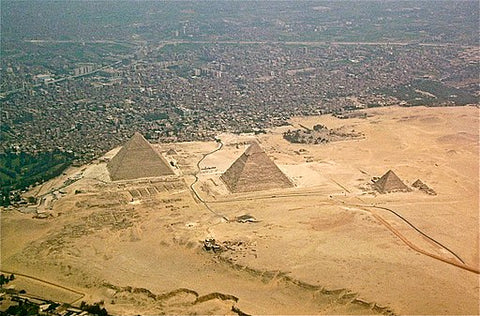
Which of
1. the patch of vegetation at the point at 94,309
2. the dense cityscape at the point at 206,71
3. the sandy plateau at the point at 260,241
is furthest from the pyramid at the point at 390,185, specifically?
the patch of vegetation at the point at 94,309

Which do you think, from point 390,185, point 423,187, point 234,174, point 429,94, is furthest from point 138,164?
point 429,94

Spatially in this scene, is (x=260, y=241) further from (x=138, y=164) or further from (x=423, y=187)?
(x=423, y=187)

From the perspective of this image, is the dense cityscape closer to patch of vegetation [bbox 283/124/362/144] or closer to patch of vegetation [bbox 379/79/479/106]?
patch of vegetation [bbox 379/79/479/106]

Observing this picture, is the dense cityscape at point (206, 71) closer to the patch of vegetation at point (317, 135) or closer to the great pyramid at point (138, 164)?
the patch of vegetation at point (317, 135)

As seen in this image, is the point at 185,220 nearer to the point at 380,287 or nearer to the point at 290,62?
the point at 380,287

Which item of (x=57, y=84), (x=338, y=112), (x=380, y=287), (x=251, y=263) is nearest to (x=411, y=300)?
(x=380, y=287)
